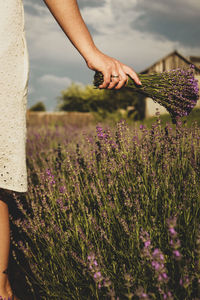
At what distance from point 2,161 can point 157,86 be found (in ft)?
3.48

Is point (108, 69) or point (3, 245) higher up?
point (108, 69)

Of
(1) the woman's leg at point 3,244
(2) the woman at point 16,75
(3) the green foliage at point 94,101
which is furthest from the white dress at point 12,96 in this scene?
(3) the green foliage at point 94,101

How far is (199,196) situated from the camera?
58.1 inches

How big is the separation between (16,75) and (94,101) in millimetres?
14108

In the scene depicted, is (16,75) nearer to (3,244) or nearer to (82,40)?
(82,40)

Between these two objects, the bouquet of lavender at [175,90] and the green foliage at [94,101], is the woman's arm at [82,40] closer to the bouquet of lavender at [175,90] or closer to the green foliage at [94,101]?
the bouquet of lavender at [175,90]

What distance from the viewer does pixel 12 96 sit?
1351mm

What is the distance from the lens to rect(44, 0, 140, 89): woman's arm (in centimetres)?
143

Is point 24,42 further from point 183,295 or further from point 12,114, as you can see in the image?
point 183,295

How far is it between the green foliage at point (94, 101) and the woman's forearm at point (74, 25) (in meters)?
10.8

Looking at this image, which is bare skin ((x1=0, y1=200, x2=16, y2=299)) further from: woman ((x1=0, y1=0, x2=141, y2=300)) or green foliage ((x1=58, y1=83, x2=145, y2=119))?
green foliage ((x1=58, y1=83, x2=145, y2=119))

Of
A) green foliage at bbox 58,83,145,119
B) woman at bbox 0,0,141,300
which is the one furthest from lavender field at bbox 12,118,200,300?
green foliage at bbox 58,83,145,119

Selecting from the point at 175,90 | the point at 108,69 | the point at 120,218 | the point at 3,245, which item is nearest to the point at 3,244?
the point at 3,245

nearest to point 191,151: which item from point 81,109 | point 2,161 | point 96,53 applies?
point 96,53
